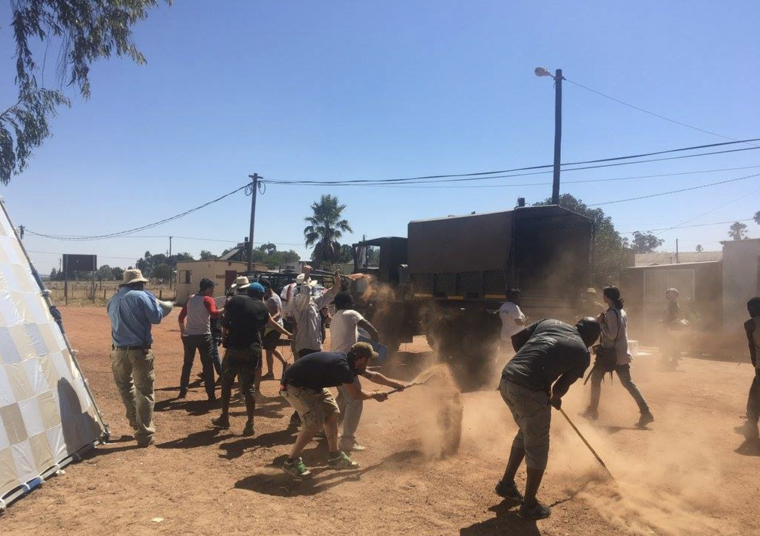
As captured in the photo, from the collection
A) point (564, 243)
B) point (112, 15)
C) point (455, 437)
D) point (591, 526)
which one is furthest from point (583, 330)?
point (112, 15)

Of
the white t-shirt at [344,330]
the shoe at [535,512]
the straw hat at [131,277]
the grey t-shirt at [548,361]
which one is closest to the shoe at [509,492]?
the shoe at [535,512]

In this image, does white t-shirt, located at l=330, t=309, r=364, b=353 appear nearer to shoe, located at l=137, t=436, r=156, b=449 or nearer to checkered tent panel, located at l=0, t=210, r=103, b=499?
shoe, located at l=137, t=436, r=156, b=449

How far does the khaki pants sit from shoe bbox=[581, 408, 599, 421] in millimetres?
5686

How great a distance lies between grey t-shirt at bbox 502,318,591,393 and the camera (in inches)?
162

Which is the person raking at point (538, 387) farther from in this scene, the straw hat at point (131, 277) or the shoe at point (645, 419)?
the straw hat at point (131, 277)

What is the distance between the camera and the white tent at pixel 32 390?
4.30 m

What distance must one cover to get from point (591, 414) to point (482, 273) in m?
4.09

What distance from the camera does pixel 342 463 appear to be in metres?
5.16

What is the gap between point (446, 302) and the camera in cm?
1156

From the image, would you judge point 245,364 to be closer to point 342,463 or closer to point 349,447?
point 349,447

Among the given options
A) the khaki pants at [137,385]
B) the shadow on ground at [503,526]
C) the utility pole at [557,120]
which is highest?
the utility pole at [557,120]

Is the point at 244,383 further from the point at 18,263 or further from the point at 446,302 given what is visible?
the point at 446,302

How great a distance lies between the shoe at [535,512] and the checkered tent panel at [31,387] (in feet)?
13.5

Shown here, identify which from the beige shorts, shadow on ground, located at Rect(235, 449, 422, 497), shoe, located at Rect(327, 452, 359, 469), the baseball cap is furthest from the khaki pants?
the baseball cap
